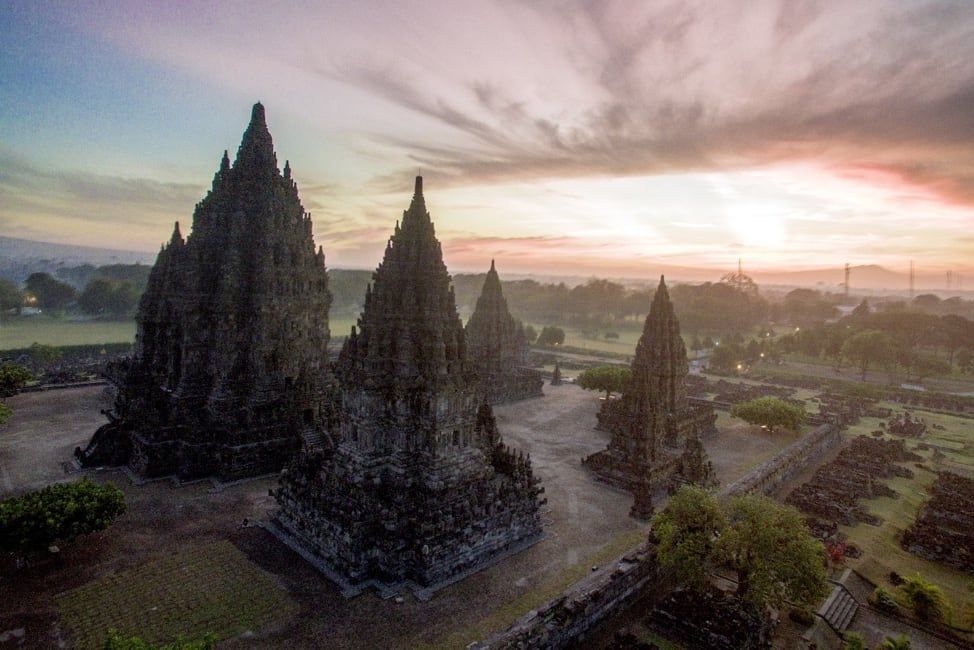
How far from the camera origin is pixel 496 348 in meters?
56.0

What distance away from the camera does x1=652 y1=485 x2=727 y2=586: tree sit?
20.2 meters

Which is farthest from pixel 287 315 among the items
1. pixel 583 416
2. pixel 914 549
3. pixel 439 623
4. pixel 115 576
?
pixel 914 549

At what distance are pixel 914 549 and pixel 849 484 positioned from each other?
7.50m

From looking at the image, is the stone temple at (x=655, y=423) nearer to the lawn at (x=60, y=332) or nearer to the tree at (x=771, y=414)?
the tree at (x=771, y=414)

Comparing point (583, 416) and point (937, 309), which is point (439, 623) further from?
point (937, 309)

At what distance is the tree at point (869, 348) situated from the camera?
232 ft

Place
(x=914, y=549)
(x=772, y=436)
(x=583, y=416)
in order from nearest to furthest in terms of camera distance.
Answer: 1. (x=914, y=549)
2. (x=772, y=436)
3. (x=583, y=416)

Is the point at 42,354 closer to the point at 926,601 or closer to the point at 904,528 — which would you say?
the point at 926,601

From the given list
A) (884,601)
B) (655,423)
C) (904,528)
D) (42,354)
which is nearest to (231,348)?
(655,423)

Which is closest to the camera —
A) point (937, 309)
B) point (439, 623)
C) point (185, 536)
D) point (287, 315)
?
point (439, 623)

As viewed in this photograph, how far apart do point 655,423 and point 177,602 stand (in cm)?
2654

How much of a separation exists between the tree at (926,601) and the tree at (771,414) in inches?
874

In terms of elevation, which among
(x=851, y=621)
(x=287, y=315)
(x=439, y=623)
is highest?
(x=287, y=315)

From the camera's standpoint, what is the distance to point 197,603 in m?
19.8
